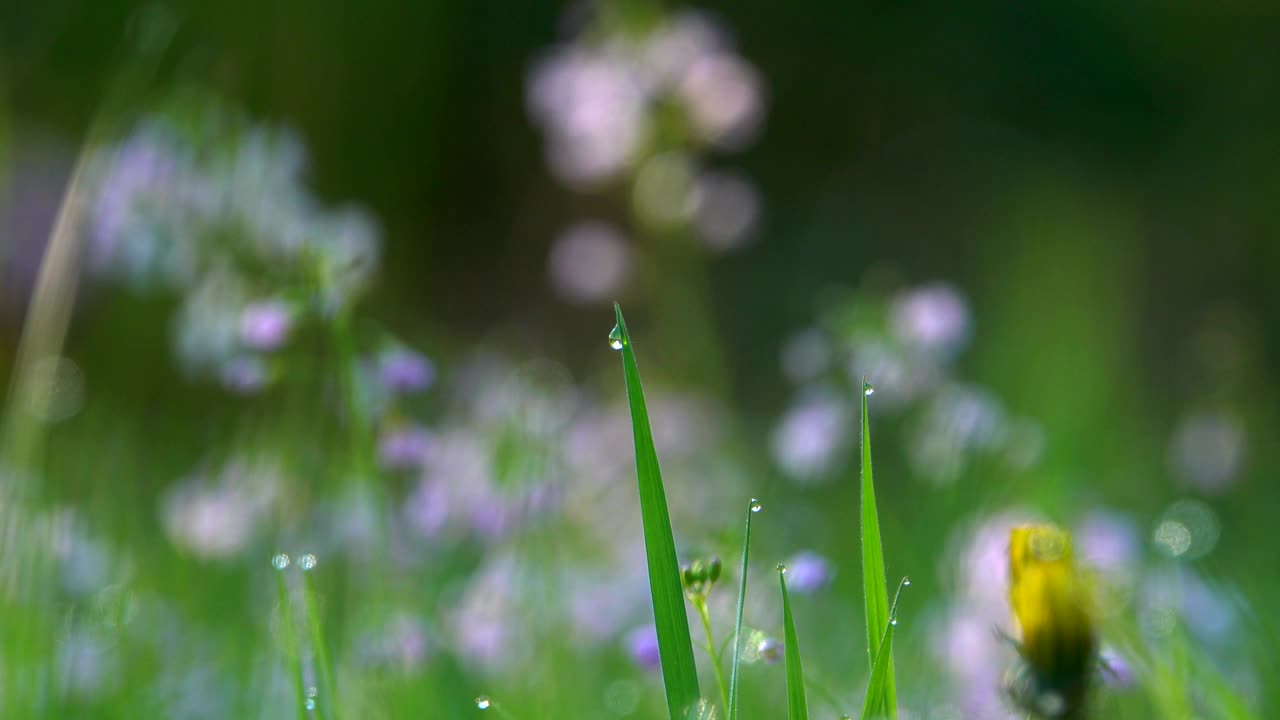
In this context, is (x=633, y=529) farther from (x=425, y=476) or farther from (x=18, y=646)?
(x=18, y=646)

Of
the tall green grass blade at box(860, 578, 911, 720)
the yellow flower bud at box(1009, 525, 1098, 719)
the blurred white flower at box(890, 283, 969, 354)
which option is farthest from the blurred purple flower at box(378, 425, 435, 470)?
the blurred white flower at box(890, 283, 969, 354)

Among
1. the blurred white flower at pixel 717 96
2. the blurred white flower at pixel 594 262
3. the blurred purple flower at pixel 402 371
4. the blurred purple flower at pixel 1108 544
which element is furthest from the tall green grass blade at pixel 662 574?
the blurred white flower at pixel 594 262

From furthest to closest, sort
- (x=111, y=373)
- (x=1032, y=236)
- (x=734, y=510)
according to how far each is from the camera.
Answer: (x=1032, y=236), (x=111, y=373), (x=734, y=510)

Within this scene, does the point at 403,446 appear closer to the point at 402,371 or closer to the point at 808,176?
the point at 402,371

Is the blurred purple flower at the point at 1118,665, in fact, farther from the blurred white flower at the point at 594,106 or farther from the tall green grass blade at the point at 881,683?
the blurred white flower at the point at 594,106

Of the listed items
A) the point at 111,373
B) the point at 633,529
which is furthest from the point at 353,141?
the point at 633,529

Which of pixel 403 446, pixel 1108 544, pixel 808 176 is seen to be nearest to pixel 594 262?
pixel 1108 544
